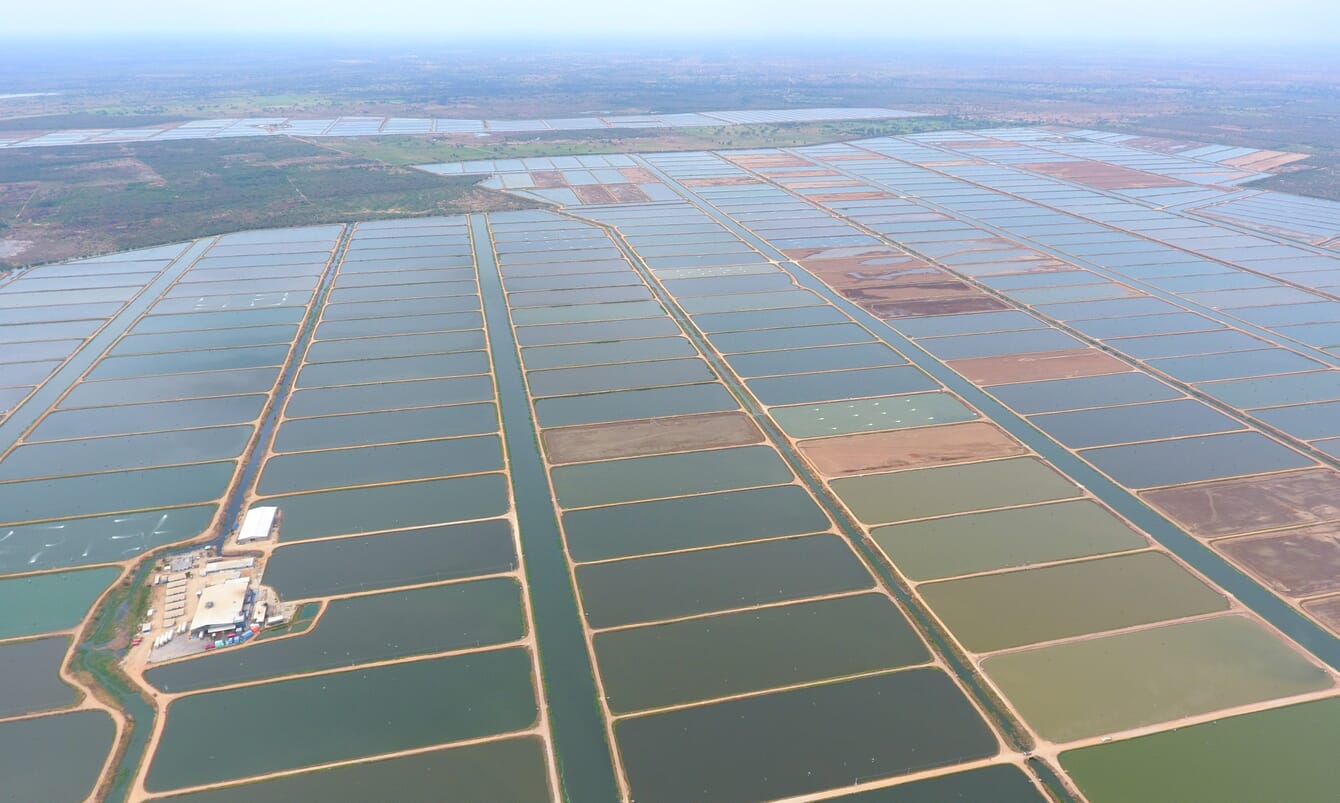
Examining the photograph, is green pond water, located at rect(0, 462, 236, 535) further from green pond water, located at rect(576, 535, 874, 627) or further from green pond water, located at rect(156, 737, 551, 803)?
green pond water, located at rect(576, 535, 874, 627)

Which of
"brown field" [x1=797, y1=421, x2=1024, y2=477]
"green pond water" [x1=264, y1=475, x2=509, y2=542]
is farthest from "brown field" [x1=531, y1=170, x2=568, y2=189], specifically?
"brown field" [x1=797, y1=421, x2=1024, y2=477]

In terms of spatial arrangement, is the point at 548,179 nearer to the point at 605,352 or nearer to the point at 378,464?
the point at 605,352

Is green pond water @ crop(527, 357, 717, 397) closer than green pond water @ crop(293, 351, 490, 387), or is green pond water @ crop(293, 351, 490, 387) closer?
green pond water @ crop(527, 357, 717, 397)

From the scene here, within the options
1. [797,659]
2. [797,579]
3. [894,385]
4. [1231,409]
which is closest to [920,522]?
[797,579]

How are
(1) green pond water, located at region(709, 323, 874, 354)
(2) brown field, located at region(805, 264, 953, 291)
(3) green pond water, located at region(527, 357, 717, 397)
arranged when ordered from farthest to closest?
(2) brown field, located at region(805, 264, 953, 291), (1) green pond water, located at region(709, 323, 874, 354), (3) green pond water, located at region(527, 357, 717, 397)

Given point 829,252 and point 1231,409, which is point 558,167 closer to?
point 829,252

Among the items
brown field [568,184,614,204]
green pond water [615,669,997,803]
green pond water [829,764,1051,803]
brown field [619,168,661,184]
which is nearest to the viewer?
green pond water [829,764,1051,803]

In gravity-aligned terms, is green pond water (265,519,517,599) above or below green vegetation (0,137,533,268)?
below
